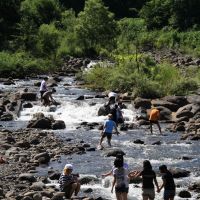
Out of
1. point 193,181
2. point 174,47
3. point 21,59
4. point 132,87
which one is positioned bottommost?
point 193,181

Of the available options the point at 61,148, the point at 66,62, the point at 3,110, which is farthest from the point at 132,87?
the point at 66,62

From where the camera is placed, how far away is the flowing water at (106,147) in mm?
24297

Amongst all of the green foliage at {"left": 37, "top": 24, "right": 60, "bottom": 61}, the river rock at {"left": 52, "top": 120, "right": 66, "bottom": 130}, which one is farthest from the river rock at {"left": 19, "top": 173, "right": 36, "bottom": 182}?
the green foliage at {"left": 37, "top": 24, "right": 60, "bottom": 61}

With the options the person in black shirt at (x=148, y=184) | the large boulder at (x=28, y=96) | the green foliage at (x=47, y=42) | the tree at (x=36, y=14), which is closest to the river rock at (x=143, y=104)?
the large boulder at (x=28, y=96)

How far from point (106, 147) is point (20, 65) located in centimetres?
3647

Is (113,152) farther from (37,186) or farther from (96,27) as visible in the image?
(96,27)

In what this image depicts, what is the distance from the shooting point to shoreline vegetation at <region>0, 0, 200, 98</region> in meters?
48.9

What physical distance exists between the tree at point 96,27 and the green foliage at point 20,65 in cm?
1243

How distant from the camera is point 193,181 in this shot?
23141 millimetres

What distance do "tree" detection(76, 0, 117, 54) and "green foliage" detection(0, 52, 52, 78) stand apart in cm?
1243

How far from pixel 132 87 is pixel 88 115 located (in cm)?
832

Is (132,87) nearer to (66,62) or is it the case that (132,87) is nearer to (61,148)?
(61,148)

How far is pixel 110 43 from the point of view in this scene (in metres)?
80.1

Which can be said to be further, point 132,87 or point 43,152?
point 132,87
